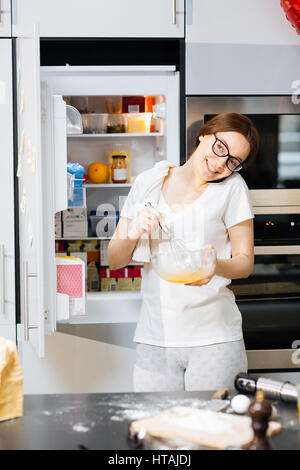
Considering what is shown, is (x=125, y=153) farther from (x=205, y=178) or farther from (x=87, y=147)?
(x=205, y=178)

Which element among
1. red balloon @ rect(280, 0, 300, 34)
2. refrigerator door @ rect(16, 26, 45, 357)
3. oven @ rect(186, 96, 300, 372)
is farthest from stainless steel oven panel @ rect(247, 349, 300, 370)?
red balloon @ rect(280, 0, 300, 34)

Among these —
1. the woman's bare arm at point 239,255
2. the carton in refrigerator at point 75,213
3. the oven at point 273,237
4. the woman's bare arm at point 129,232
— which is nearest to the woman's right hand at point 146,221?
the woman's bare arm at point 129,232

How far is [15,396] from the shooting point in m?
1.32

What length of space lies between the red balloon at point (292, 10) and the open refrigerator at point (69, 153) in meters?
0.47

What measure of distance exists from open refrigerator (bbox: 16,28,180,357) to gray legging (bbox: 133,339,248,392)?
32 cm

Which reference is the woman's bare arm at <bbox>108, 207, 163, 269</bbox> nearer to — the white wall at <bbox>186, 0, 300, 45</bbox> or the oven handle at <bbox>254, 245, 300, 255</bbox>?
the oven handle at <bbox>254, 245, 300, 255</bbox>

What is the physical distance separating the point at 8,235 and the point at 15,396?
1.12 metres

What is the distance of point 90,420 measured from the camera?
1.27 meters

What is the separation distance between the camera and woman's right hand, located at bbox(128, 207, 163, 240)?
5.78ft

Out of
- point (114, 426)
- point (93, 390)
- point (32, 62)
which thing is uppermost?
point (32, 62)

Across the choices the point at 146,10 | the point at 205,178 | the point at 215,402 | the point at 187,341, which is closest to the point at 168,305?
the point at 187,341

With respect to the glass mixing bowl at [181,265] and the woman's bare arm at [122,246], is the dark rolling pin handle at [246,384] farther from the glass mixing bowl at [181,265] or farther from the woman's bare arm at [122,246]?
the woman's bare arm at [122,246]

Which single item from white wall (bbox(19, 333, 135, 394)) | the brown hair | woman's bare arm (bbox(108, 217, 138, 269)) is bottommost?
white wall (bbox(19, 333, 135, 394))

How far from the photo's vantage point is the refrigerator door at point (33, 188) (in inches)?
66.0
